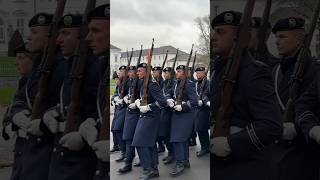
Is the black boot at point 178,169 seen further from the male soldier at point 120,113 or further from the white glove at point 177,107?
the white glove at point 177,107

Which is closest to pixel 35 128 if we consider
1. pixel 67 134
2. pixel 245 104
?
pixel 67 134

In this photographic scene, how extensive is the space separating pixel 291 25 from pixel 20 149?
1.62 metres

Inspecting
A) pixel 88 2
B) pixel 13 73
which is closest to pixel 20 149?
pixel 13 73

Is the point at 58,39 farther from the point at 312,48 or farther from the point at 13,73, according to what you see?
the point at 312,48

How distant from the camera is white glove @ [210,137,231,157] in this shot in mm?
2183

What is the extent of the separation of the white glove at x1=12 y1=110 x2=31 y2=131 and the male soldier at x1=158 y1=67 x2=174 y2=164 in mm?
762

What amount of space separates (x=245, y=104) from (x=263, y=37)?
0.36 m

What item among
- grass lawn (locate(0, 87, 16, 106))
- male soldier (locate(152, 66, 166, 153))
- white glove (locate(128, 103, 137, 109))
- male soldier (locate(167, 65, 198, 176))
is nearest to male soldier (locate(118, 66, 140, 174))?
white glove (locate(128, 103, 137, 109))

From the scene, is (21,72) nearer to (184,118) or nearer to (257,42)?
(184,118)

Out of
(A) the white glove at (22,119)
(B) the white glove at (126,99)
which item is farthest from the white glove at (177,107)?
(A) the white glove at (22,119)

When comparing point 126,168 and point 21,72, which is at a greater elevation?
point 21,72

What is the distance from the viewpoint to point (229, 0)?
2.16m

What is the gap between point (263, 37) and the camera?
2.19 meters

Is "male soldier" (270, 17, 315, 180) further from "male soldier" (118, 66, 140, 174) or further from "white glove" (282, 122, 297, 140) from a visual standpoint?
"male soldier" (118, 66, 140, 174)
